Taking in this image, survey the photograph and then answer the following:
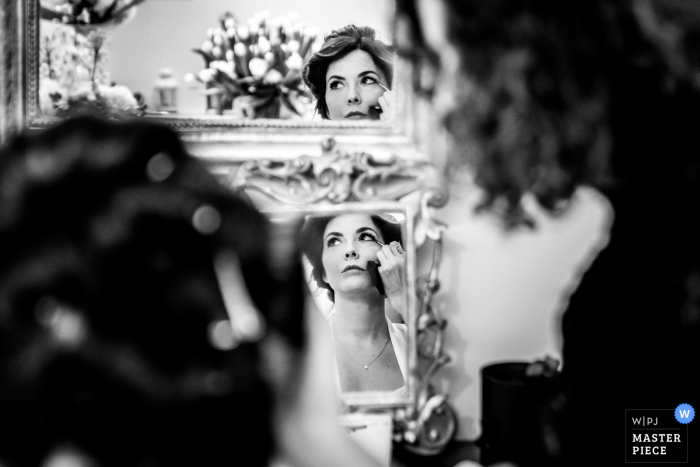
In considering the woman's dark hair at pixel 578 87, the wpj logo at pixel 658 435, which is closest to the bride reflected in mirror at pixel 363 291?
the wpj logo at pixel 658 435

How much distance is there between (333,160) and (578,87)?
0.56 meters

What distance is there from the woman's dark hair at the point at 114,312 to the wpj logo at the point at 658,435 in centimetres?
55

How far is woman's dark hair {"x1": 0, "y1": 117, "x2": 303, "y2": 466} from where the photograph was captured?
1.00ft

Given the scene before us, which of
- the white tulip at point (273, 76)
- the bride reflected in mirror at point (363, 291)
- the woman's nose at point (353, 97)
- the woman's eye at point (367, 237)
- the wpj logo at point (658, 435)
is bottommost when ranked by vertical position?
the wpj logo at point (658, 435)

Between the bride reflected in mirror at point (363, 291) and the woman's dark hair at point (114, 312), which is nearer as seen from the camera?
the woman's dark hair at point (114, 312)

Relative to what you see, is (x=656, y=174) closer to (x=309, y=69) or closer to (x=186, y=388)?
(x=186, y=388)

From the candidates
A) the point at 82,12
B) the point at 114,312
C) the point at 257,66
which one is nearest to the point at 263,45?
the point at 257,66

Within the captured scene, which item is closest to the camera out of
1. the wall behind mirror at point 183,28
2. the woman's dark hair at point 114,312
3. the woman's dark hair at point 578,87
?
the woman's dark hair at point 114,312

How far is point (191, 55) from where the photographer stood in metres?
1.01

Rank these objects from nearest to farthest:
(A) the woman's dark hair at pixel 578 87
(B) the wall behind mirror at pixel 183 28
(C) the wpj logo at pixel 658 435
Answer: (A) the woman's dark hair at pixel 578 87 < (C) the wpj logo at pixel 658 435 < (B) the wall behind mirror at pixel 183 28

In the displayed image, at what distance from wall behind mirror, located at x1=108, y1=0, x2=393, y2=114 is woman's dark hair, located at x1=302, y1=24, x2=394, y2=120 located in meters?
0.01

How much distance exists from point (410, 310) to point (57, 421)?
2.47 ft

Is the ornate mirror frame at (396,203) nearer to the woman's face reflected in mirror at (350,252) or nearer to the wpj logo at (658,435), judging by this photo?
the woman's face reflected in mirror at (350,252)

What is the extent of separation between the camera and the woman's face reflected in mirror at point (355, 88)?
39.9 inches
